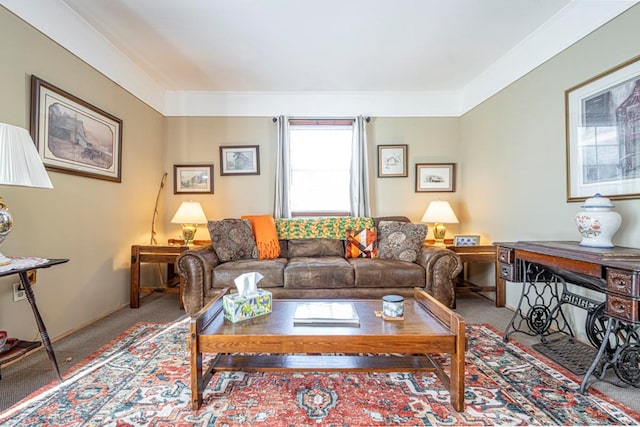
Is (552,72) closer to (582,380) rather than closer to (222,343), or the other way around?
(582,380)

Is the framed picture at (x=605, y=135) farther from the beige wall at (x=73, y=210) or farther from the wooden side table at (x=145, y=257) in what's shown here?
the beige wall at (x=73, y=210)

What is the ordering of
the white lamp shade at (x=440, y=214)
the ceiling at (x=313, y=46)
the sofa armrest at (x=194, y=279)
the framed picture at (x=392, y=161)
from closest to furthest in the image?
the ceiling at (x=313, y=46) → the sofa armrest at (x=194, y=279) → the white lamp shade at (x=440, y=214) → the framed picture at (x=392, y=161)

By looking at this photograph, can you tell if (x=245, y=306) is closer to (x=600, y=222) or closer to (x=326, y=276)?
(x=326, y=276)

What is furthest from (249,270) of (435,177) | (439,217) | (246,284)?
(435,177)

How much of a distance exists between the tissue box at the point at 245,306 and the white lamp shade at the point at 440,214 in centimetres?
246

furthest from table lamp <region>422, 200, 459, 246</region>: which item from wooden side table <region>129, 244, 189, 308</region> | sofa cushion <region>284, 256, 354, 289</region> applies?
wooden side table <region>129, 244, 189, 308</region>

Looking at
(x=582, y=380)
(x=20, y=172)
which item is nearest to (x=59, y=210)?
(x=20, y=172)

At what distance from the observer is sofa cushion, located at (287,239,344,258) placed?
3391mm

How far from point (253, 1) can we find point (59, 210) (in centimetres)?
214

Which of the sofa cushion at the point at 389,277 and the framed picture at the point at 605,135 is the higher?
the framed picture at the point at 605,135

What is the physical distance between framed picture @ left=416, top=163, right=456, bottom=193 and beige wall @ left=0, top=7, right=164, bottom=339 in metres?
3.37

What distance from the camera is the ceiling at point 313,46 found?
7.48 ft

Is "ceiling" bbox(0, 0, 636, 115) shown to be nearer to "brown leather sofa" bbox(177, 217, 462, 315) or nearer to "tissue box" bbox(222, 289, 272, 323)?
"brown leather sofa" bbox(177, 217, 462, 315)

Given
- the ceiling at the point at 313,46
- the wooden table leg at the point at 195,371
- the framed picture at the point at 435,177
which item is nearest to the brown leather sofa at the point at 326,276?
the wooden table leg at the point at 195,371
